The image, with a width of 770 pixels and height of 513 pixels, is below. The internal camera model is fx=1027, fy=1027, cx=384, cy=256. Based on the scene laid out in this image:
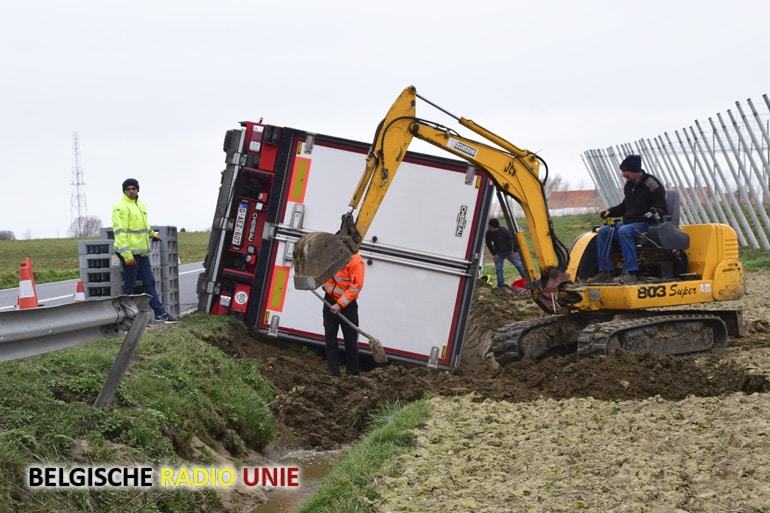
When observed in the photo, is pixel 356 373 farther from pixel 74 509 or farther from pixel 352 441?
pixel 74 509

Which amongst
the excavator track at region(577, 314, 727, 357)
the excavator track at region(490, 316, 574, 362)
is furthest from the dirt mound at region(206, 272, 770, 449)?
the excavator track at region(490, 316, 574, 362)

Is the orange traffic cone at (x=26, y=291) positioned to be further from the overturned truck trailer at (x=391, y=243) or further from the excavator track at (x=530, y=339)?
the excavator track at (x=530, y=339)

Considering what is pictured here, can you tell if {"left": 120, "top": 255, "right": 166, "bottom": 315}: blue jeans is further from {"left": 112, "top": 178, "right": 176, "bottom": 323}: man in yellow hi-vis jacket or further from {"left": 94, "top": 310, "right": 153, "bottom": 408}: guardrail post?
{"left": 94, "top": 310, "right": 153, "bottom": 408}: guardrail post

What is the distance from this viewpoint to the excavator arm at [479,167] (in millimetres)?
11484

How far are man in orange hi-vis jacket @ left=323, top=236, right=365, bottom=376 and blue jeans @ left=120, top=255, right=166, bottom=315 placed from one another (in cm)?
302

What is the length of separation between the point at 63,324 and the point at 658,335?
8465 mm

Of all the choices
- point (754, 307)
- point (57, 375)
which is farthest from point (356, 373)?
point (754, 307)

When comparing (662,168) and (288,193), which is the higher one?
(662,168)

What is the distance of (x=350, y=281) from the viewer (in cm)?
1241

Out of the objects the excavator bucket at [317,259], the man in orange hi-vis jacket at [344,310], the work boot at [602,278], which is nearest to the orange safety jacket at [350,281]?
the man in orange hi-vis jacket at [344,310]

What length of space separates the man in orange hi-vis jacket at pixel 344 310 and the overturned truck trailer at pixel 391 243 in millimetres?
424

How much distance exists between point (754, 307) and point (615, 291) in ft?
18.8

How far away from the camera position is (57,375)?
8.29 metres

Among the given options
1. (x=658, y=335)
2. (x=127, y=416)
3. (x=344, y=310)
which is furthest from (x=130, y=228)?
(x=658, y=335)
